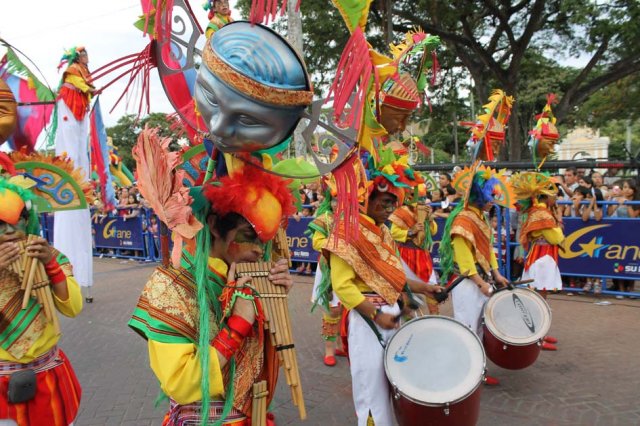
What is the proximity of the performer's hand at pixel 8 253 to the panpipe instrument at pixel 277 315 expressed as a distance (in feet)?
4.62

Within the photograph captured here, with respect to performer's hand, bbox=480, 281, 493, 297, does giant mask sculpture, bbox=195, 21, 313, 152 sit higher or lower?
higher

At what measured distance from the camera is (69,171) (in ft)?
10.0

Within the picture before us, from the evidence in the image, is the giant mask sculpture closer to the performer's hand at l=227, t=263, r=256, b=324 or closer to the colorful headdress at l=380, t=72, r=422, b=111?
the performer's hand at l=227, t=263, r=256, b=324

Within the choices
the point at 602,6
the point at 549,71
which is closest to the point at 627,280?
the point at 602,6

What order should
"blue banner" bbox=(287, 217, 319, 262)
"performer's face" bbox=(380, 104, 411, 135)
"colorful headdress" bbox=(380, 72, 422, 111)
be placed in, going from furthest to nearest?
1. "blue banner" bbox=(287, 217, 319, 262)
2. "performer's face" bbox=(380, 104, 411, 135)
3. "colorful headdress" bbox=(380, 72, 422, 111)

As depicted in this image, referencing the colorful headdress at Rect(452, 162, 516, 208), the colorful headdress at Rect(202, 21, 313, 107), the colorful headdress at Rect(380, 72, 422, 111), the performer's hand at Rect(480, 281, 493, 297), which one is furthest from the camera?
the colorful headdress at Rect(452, 162, 516, 208)

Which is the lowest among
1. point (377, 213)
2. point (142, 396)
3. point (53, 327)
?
point (142, 396)

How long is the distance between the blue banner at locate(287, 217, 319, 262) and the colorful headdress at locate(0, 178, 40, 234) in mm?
7720

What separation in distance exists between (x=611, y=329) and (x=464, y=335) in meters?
4.38

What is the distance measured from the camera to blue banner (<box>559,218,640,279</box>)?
7.87m

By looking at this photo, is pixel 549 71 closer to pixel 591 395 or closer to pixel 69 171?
pixel 591 395

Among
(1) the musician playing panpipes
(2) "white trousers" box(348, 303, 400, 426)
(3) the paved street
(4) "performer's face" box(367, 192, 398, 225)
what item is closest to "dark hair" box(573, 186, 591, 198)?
(3) the paved street

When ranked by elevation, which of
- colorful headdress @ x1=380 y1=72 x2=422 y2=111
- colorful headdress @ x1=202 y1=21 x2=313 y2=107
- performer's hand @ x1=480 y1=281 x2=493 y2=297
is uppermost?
colorful headdress @ x1=380 y1=72 x2=422 y2=111

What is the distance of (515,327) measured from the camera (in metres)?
4.40
